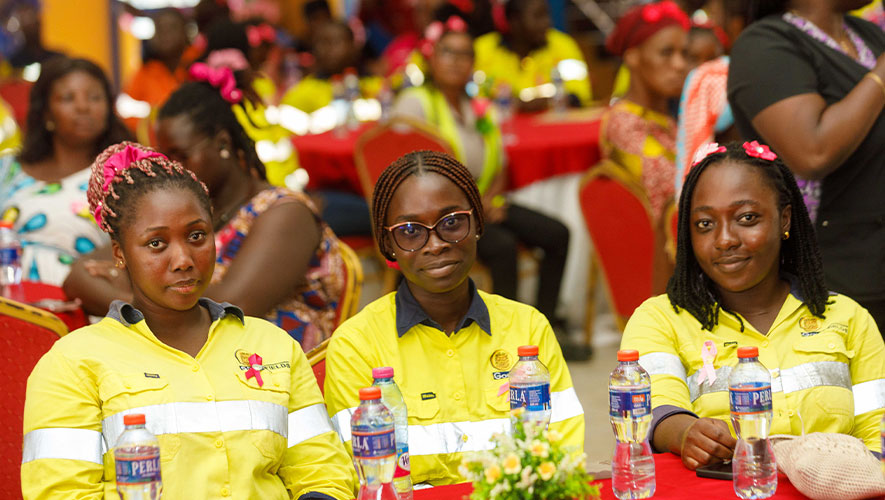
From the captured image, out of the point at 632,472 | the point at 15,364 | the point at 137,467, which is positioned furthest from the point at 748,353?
the point at 15,364

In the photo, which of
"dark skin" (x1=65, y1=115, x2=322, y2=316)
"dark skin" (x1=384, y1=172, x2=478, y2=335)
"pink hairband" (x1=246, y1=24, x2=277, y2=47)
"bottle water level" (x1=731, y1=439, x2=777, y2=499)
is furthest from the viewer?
"pink hairband" (x1=246, y1=24, x2=277, y2=47)

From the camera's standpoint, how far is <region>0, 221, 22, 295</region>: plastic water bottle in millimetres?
3623

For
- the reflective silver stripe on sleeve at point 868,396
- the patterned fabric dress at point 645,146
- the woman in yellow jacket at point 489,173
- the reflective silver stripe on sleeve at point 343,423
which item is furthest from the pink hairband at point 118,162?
the woman in yellow jacket at point 489,173

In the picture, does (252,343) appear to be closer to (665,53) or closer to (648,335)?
(648,335)

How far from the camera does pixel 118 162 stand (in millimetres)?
2416

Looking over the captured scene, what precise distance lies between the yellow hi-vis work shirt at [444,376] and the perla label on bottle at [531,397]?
1.04 ft

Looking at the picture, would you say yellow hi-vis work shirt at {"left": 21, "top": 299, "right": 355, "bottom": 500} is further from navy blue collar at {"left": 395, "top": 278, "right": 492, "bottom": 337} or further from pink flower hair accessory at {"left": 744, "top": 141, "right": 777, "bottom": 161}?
pink flower hair accessory at {"left": 744, "top": 141, "right": 777, "bottom": 161}

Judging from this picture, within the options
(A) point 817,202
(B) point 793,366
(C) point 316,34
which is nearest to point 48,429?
(B) point 793,366

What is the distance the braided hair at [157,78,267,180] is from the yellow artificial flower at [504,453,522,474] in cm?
199

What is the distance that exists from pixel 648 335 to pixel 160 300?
1100mm

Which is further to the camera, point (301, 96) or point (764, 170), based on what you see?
point (301, 96)

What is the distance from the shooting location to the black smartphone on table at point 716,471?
2.03 metres

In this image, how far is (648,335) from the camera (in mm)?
2463

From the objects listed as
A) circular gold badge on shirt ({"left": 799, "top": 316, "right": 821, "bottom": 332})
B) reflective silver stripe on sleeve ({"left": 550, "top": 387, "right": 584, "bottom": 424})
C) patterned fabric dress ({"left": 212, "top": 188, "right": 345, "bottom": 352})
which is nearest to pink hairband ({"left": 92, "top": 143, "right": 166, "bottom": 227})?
patterned fabric dress ({"left": 212, "top": 188, "right": 345, "bottom": 352})
